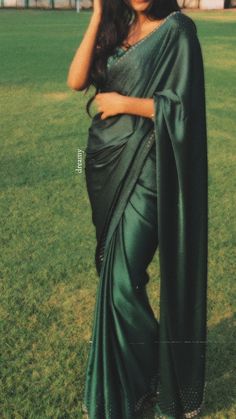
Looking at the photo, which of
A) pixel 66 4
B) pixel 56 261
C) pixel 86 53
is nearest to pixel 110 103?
pixel 86 53

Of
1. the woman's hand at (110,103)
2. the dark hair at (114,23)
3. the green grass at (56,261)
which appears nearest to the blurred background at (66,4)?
the green grass at (56,261)

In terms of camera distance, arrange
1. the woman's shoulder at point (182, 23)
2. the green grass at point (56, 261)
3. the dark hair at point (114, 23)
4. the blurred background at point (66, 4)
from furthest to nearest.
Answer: the blurred background at point (66, 4) < the green grass at point (56, 261) < the dark hair at point (114, 23) < the woman's shoulder at point (182, 23)

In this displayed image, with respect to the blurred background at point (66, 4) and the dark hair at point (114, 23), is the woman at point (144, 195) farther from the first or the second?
the blurred background at point (66, 4)

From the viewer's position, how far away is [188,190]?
2.87 meters

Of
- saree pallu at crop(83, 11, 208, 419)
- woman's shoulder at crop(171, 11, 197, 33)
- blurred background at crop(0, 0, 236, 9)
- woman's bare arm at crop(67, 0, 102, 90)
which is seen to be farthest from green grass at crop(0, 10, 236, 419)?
blurred background at crop(0, 0, 236, 9)

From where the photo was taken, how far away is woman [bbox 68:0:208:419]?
2.75 meters

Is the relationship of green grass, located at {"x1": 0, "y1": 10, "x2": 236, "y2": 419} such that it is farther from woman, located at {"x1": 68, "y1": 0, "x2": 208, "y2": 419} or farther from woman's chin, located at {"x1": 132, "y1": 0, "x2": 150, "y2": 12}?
woman's chin, located at {"x1": 132, "y1": 0, "x2": 150, "y2": 12}

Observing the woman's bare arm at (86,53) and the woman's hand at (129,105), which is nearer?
the woman's hand at (129,105)

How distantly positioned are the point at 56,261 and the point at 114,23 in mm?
2622

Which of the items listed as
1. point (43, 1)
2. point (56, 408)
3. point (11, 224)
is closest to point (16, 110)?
point (11, 224)

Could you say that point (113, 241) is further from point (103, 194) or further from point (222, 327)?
point (222, 327)

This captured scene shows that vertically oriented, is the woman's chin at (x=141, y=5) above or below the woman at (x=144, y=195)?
above

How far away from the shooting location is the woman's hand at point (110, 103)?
2777 millimetres

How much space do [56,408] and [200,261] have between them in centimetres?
109
